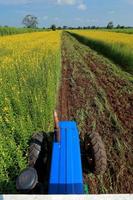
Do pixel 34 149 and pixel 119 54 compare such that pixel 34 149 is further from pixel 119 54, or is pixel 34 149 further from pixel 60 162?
pixel 119 54

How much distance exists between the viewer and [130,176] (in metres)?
5.25

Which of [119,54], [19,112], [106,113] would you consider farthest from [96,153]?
[119,54]

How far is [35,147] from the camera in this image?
4172 mm

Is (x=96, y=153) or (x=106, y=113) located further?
(x=106, y=113)

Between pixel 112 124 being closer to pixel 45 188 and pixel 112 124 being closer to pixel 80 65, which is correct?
pixel 45 188

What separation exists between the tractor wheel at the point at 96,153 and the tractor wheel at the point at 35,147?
72 centimetres

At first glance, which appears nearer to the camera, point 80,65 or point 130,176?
point 130,176

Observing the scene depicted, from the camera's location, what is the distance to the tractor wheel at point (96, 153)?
464 cm

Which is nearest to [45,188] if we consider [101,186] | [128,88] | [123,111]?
[101,186]

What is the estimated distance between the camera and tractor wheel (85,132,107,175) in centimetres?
464

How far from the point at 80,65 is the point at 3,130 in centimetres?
1226

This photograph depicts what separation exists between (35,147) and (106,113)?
14.5 ft

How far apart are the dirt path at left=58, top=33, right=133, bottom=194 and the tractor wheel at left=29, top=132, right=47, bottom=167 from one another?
116cm

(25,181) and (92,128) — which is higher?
(25,181)
